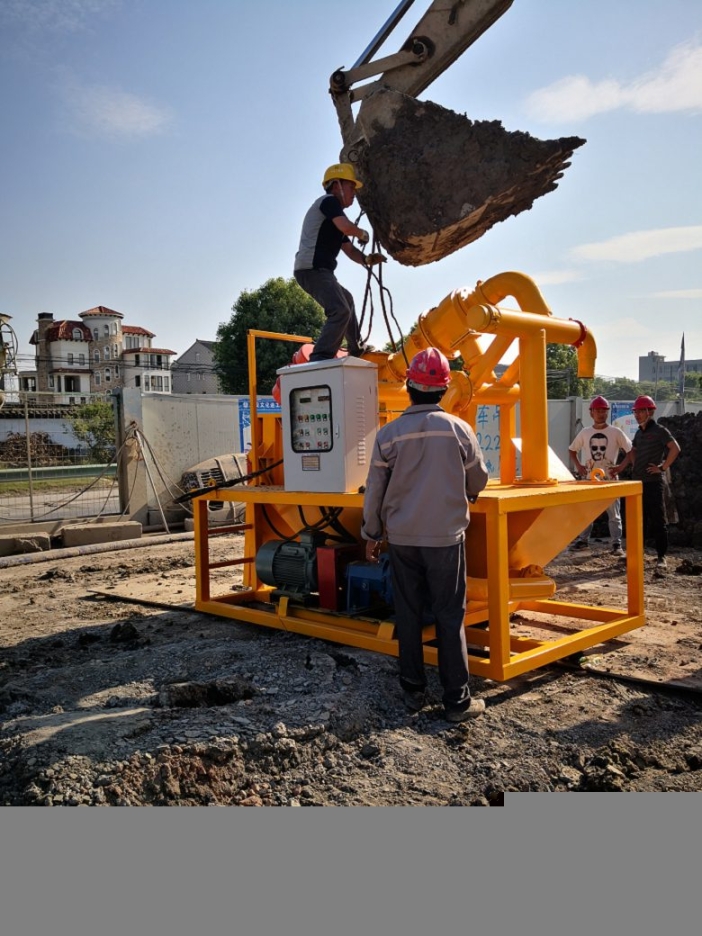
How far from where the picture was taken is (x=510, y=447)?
616cm

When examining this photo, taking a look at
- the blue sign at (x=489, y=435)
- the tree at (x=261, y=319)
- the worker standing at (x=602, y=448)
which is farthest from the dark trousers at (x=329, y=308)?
the tree at (x=261, y=319)

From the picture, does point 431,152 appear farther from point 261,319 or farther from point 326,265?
point 261,319

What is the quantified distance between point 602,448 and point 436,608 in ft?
18.5

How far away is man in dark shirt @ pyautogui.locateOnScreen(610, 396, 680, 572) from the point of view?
28.8 feet

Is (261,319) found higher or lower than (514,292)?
higher

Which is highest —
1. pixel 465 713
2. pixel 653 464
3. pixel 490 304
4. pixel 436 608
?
pixel 490 304

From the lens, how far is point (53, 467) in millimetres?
13305

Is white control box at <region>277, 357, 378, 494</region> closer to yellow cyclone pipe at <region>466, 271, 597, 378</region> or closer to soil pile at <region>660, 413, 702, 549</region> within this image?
yellow cyclone pipe at <region>466, 271, 597, 378</region>

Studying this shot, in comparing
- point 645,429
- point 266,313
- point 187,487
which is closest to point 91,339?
point 266,313

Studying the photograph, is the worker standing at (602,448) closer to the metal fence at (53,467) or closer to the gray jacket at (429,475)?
the gray jacket at (429,475)

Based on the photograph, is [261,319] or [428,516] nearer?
[428,516]

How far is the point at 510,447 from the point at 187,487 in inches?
335

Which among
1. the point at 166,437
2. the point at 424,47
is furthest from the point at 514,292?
the point at 166,437

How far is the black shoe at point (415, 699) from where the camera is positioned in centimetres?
443
